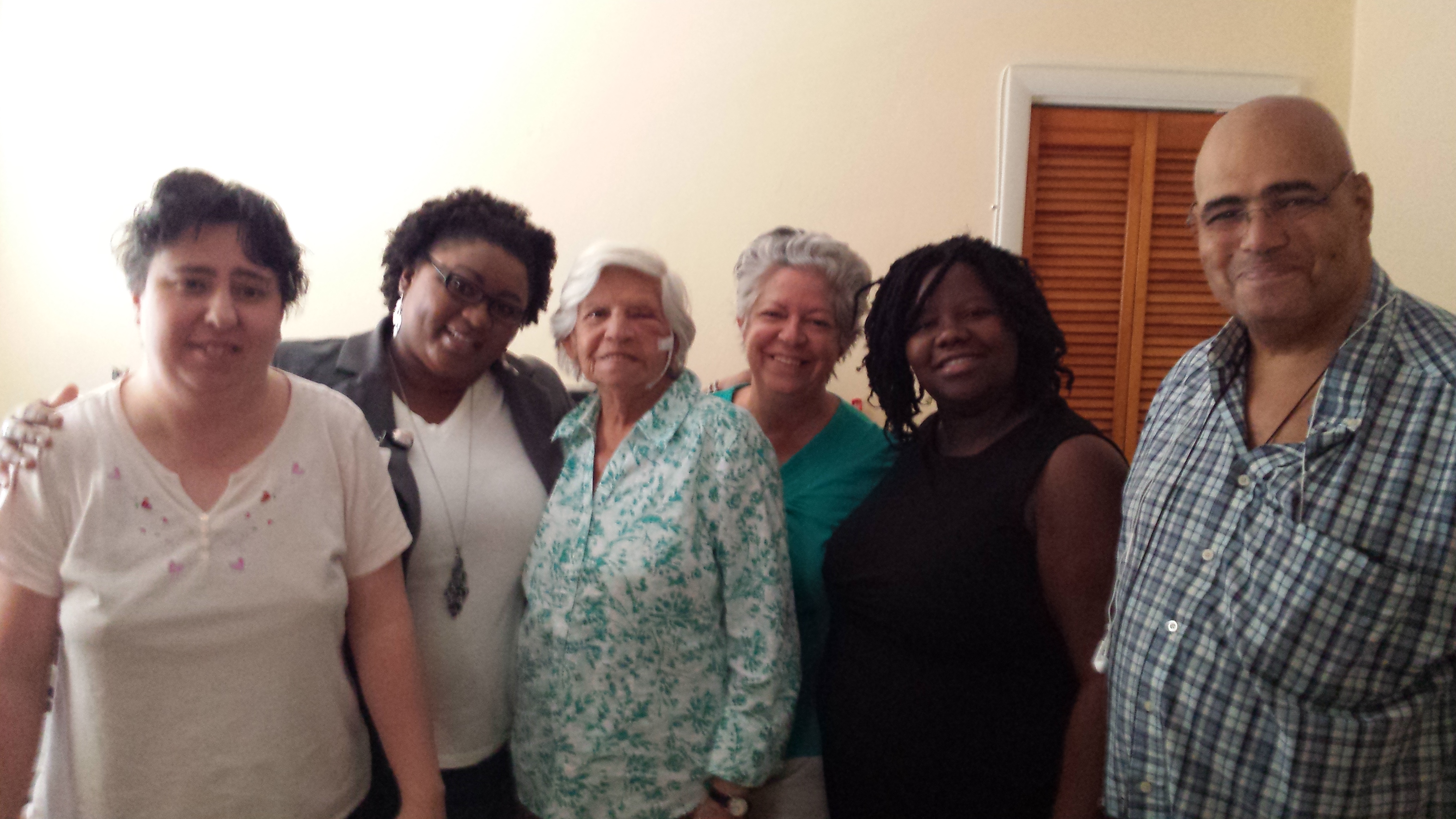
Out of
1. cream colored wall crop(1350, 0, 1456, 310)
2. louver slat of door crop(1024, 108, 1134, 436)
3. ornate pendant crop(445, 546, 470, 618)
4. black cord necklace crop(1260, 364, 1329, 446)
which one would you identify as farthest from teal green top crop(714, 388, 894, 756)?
cream colored wall crop(1350, 0, 1456, 310)

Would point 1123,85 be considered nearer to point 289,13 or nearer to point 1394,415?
point 1394,415

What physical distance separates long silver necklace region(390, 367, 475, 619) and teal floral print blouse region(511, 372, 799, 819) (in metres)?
0.16

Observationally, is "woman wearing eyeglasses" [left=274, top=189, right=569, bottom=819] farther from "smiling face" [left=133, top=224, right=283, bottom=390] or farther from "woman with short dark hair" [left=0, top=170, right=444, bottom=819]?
"smiling face" [left=133, top=224, right=283, bottom=390]

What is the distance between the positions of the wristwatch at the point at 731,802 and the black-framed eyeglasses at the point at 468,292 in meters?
0.92

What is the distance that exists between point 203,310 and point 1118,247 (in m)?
2.55

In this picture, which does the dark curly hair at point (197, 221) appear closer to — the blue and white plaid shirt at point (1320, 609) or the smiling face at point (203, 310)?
the smiling face at point (203, 310)

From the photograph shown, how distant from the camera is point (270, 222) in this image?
107 cm

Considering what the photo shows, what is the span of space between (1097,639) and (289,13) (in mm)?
2665

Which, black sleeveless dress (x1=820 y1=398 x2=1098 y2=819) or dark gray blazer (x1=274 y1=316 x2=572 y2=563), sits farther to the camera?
dark gray blazer (x1=274 y1=316 x2=572 y2=563)

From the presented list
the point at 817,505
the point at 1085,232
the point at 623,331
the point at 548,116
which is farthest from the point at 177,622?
the point at 1085,232

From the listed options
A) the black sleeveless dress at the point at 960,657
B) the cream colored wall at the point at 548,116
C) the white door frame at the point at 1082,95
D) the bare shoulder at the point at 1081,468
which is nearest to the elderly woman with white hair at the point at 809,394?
the black sleeveless dress at the point at 960,657

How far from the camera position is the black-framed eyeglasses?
1422 millimetres

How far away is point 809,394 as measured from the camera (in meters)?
1.67

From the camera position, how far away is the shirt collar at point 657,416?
4.44 ft
